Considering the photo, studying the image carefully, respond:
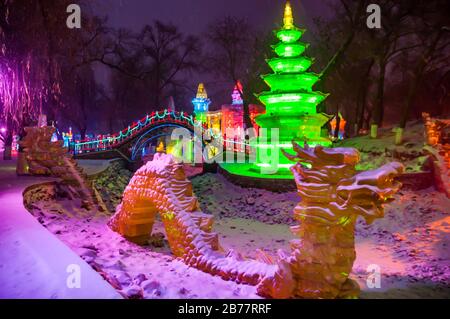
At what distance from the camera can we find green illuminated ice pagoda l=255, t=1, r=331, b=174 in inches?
659

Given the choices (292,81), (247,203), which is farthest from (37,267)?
(292,81)

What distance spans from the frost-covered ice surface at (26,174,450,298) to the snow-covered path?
0.56m

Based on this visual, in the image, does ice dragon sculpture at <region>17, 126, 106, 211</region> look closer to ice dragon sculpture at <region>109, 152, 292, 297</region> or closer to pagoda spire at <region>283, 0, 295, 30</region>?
ice dragon sculpture at <region>109, 152, 292, 297</region>

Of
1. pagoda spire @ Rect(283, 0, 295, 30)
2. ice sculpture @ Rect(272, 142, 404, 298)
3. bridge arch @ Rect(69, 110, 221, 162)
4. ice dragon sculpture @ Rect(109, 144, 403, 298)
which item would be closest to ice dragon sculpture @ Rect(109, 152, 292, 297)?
ice dragon sculpture @ Rect(109, 144, 403, 298)

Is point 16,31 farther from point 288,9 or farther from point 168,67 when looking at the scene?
point 168,67

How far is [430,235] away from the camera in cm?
952

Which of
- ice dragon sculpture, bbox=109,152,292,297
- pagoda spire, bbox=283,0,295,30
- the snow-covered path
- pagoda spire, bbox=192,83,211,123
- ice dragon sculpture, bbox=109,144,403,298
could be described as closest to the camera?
the snow-covered path

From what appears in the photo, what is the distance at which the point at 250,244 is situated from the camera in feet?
32.3

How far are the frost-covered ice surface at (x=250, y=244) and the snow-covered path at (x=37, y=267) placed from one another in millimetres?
556

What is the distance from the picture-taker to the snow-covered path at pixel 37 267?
364 cm

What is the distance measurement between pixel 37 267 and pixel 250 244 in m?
6.31

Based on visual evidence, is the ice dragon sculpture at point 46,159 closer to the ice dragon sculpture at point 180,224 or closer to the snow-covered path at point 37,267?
the ice dragon sculpture at point 180,224

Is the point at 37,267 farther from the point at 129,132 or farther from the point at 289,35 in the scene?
the point at 129,132

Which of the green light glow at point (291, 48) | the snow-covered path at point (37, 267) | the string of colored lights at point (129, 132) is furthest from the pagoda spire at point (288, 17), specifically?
the snow-covered path at point (37, 267)
